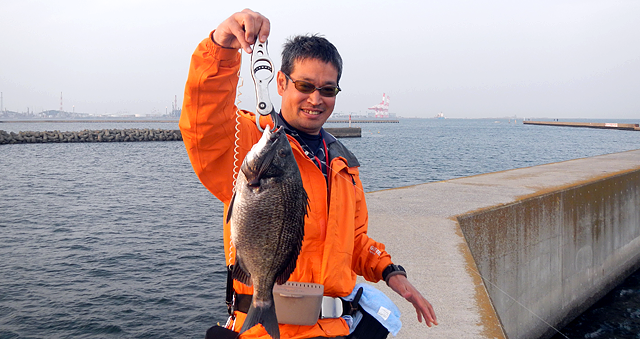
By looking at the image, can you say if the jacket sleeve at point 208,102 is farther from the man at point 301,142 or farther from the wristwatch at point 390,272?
the wristwatch at point 390,272

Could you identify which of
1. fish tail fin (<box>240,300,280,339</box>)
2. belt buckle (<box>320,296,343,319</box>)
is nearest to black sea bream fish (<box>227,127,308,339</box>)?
fish tail fin (<box>240,300,280,339</box>)

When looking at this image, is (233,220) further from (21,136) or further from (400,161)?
(21,136)

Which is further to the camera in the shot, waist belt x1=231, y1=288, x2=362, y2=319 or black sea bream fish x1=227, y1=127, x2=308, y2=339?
waist belt x1=231, y1=288, x2=362, y2=319

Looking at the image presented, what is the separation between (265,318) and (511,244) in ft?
17.2

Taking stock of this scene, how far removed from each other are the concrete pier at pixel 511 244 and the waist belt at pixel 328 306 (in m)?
1.45

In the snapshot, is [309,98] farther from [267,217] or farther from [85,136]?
[85,136]

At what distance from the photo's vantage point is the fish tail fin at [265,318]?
5.93ft

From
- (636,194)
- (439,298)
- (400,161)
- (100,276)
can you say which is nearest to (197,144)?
(439,298)

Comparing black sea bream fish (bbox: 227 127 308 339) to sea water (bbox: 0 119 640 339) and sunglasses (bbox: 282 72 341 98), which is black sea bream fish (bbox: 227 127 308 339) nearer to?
sunglasses (bbox: 282 72 341 98)

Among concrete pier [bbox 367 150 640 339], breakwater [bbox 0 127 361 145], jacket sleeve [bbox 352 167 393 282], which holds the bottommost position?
concrete pier [bbox 367 150 640 339]

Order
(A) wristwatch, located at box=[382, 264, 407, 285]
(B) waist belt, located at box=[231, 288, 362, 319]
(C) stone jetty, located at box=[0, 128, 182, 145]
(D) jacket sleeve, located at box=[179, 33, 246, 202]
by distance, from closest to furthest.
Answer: (D) jacket sleeve, located at box=[179, 33, 246, 202] < (B) waist belt, located at box=[231, 288, 362, 319] < (A) wristwatch, located at box=[382, 264, 407, 285] < (C) stone jetty, located at box=[0, 128, 182, 145]

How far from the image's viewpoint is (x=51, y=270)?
11.1 m

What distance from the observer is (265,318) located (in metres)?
1.82

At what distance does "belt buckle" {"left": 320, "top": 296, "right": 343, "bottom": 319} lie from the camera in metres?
2.08
